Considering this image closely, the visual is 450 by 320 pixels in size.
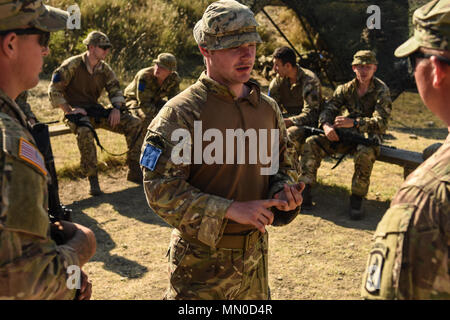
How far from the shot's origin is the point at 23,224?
1553mm

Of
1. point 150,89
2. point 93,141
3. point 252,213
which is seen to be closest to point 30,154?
point 252,213

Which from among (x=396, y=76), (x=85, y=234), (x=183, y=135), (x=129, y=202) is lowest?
(x=129, y=202)

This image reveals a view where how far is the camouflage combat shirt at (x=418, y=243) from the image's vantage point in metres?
1.46

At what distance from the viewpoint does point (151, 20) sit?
13109 mm

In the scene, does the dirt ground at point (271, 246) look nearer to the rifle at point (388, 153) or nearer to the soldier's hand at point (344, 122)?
the rifle at point (388, 153)

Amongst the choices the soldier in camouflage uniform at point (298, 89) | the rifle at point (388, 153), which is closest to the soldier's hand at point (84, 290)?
the rifle at point (388, 153)

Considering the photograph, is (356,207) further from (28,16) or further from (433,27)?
(28,16)

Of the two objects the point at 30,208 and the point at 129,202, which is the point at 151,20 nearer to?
the point at 129,202

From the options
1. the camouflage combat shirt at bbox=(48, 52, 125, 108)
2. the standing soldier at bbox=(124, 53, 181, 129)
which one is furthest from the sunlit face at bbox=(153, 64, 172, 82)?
the camouflage combat shirt at bbox=(48, 52, 125, 108)

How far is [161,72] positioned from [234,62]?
4.95m

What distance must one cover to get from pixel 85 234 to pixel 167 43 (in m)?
11.4

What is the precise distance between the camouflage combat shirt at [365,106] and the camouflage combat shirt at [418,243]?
490 centimetres

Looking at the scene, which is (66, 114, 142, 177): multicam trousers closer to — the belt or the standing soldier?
the standing soldier

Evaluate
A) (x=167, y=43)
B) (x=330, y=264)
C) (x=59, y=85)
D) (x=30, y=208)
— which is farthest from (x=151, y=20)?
(x=30, y=208)
